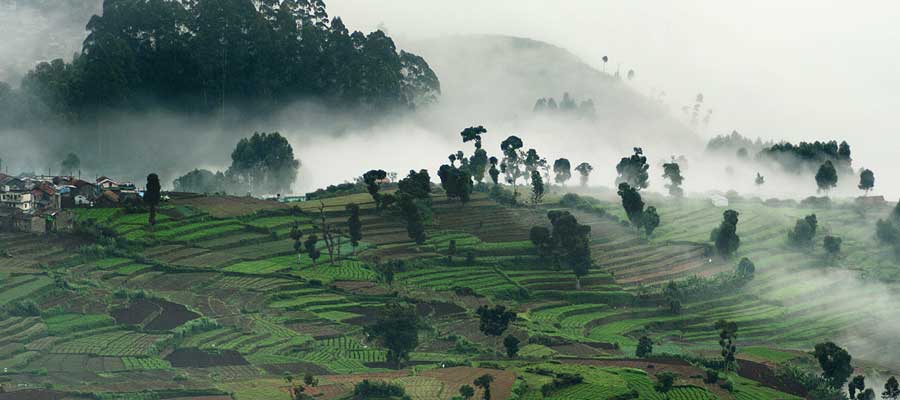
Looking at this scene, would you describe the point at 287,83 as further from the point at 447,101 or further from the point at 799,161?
the point at 799,161

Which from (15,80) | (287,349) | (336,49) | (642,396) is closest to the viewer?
(642,396)

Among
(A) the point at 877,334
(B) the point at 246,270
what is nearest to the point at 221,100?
(B) the point at 246,270

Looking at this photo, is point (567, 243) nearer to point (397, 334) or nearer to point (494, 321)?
point (494, 321)

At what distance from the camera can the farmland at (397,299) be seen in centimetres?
8319

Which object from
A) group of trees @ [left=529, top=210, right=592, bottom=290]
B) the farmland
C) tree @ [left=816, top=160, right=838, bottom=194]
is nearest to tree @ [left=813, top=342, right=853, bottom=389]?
the farmland

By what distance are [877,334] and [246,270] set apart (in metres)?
53.2

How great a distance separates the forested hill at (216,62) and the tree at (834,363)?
8927 centimetres

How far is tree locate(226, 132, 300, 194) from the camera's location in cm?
13788

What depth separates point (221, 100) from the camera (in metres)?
159

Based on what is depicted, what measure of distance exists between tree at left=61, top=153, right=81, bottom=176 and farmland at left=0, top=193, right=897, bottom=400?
1995 centimetres

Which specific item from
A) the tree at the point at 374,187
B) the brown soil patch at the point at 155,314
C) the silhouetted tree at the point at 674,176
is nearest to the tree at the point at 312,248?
the tree at the point at 374,187

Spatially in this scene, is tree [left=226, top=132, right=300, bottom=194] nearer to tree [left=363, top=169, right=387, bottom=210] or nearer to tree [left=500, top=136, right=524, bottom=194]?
tree [left=363, top=169, right=387, bottom=210]

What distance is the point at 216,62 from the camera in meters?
157

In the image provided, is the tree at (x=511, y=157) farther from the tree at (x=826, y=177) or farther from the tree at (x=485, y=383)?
the tree at (x=485, y=383)
